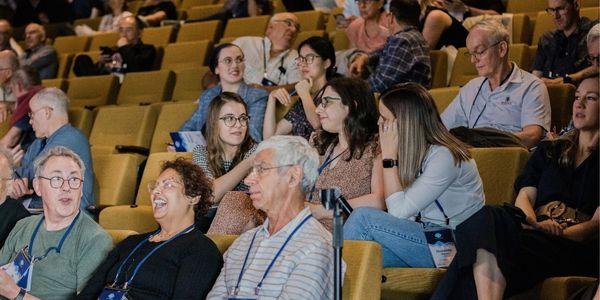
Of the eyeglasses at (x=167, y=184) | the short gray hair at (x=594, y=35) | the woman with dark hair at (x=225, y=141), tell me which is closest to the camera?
the eyeglasses at (x=167, y=184)

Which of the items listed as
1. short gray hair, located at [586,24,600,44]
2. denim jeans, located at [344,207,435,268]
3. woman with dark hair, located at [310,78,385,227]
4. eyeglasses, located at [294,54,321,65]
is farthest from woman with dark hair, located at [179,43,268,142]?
denim jeans, located at [344,207,435,268]

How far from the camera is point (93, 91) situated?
23.4ft

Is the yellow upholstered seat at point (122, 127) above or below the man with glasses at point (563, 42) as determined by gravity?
below

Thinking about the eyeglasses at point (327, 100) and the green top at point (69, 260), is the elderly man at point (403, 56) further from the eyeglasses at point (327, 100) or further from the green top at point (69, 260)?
the green top at point (69, 260)

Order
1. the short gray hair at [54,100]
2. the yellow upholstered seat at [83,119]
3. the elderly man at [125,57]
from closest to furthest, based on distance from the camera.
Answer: the short gray hair at [54,100]
the yellow upholstered seat at [83,119]
the elderly man at [125,57]

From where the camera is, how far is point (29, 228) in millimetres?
3725

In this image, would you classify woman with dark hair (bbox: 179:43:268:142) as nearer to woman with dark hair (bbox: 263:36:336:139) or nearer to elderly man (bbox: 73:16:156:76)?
woman with dark hair (bbox: 263:36:336:139)

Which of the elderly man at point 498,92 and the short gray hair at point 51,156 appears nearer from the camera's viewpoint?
the short gray hair at point 51,156

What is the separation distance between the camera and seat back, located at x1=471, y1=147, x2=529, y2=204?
3895 mm

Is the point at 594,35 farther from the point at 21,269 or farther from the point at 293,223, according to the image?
the point at 21,269

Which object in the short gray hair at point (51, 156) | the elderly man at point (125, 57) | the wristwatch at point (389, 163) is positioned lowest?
Result: the wristwatch at point (389, 163)

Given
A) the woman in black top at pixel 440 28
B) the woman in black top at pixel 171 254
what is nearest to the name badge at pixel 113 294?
the woman in black top at pixel 171 254

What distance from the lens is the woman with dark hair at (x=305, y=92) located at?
16.1 feet

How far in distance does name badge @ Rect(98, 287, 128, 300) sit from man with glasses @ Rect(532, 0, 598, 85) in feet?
8.91
